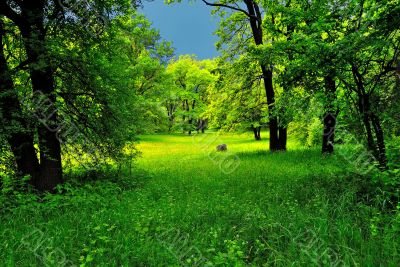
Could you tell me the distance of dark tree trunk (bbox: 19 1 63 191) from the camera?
333 inches

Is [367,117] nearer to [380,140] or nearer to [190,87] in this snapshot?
[380,140]

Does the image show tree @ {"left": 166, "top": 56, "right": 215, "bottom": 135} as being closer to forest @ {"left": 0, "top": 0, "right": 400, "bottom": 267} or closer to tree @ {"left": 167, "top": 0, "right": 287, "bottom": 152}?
tree @ {"left": 167, "top": 0, "right": 287, "bottom": 152}

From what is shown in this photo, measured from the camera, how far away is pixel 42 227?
20.2ft

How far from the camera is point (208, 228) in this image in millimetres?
5961

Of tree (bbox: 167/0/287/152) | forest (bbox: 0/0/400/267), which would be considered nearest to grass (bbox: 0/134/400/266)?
forest (bbox: 0/0/400/267)

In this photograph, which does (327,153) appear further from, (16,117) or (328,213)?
(16,117)

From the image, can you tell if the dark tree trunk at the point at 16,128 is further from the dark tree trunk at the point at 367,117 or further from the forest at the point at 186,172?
the dark tree trunk at the point at 367,117

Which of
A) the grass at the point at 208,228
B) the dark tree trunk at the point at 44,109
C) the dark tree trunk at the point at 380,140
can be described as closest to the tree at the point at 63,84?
the dark tree trunk at the point at 44,109

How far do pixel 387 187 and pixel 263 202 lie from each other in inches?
99.1

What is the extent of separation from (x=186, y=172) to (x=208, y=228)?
7.10 metres

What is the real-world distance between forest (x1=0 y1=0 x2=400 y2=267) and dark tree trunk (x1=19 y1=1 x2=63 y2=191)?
0.14 ft

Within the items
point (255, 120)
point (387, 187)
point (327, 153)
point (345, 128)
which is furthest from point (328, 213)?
point (255, 120)

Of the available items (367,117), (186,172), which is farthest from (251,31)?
(367,117)

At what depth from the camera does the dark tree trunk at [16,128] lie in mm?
7662
